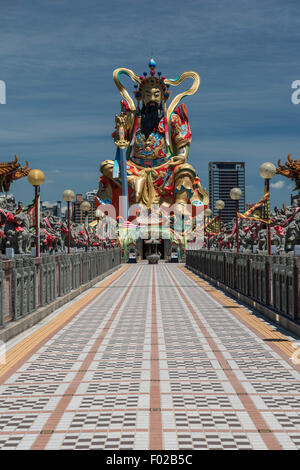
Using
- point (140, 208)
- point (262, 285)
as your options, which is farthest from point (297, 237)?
point (140, 208)

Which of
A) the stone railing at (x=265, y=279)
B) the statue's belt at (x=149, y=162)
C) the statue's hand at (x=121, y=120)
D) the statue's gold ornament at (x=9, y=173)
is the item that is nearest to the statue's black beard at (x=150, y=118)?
the statue's hand at (x=121, y=120)

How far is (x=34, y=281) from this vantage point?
Result: 50.8 ft

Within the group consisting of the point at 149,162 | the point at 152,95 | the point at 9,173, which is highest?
the point at 152,95

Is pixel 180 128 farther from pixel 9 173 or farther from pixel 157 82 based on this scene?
pixel 9 173

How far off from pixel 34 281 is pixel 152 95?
71.0 meters

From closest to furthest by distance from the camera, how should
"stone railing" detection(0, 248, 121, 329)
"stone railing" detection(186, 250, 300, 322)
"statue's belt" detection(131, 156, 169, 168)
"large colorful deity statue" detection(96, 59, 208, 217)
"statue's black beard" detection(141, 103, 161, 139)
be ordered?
"stone railing" detection(0, 248, 121, 329) → "stone railing" detection(186, 250, 300, 322) → "large colorful deity statue" detection(96, 59, 208, 217) → "statue's black beard" detection(141, 103, 161, 139) → "statue's belt" detection(131, 156, 169, 168)

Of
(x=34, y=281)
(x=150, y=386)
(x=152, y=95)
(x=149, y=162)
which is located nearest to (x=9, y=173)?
(x=34, y=281)

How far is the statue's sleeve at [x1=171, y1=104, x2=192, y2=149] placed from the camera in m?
87.1

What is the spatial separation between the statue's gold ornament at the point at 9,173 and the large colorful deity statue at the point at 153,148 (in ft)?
204

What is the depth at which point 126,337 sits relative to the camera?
42.9 feet

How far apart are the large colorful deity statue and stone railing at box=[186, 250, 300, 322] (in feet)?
181

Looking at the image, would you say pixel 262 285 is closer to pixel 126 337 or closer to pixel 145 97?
pixel 126 337

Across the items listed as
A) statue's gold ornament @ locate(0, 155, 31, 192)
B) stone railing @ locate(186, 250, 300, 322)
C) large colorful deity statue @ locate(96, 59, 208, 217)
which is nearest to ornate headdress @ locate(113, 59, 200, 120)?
large colorful deity statue @ locate(96, 59, 208, 217)

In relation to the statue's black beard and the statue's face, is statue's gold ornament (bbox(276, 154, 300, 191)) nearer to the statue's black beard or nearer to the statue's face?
the statue's face
